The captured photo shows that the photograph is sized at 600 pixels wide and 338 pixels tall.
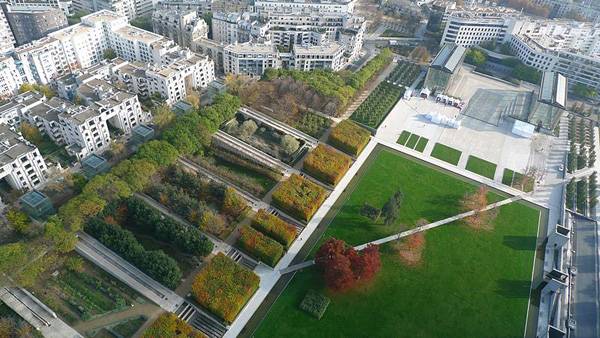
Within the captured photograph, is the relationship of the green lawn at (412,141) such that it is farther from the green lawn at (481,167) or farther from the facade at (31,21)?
the facade at (31,21)

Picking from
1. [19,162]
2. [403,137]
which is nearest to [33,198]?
[19,162]

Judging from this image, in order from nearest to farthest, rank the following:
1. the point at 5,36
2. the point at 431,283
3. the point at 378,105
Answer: the point at 431,283 → the point at 378,105 → the point at 5,36

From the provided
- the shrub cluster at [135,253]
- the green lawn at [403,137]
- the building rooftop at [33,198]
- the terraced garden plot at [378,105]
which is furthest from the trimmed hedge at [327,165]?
the building rooftop at [33,198]

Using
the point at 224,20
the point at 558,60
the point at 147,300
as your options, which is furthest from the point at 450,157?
the point at 224,20

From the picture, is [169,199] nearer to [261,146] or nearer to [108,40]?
[261,146]

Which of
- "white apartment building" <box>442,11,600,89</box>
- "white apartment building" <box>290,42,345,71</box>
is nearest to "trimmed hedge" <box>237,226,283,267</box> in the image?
"white apartment building" <box>290,42,345,71</box>

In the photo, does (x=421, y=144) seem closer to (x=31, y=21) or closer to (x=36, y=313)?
(x=36, y=313)

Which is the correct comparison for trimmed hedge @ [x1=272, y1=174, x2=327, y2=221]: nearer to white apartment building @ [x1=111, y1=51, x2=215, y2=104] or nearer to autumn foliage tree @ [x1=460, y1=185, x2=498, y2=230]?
autumn foliage tree @ [x1=460, y1=185, x2=498, y2=230]
